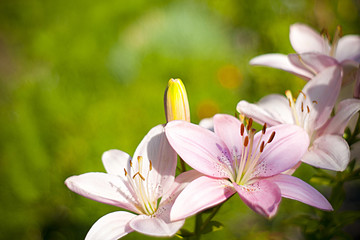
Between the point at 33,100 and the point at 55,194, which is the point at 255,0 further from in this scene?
the point at 55,194

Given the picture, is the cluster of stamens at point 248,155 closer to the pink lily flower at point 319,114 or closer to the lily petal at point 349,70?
the pink lily flower at point 319,114

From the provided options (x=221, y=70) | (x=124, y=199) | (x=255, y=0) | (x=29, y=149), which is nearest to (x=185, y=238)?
(x=124, y=199)

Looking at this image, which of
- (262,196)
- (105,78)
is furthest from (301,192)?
(105,78)

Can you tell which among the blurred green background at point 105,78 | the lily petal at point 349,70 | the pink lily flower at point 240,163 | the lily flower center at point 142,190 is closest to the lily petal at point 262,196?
the pink lily flower at point 240,163

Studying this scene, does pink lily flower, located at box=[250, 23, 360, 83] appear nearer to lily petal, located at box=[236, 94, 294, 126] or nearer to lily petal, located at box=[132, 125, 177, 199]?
lily petal, located at box=[236, 94, 294, 126]

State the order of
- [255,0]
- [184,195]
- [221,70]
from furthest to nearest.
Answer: [255,0], [221,70], [184,195]

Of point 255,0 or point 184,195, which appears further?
point 255,0

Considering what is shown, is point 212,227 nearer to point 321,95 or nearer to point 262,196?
point 262,196

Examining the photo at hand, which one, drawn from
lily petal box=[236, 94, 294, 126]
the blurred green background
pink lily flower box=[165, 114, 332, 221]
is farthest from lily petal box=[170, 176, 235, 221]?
the blurred green background
